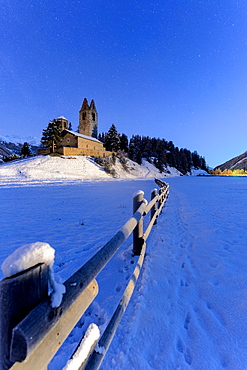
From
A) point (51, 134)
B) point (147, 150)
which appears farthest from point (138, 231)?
point (147, 150)

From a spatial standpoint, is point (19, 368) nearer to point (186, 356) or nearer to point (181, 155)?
point (186, 356)

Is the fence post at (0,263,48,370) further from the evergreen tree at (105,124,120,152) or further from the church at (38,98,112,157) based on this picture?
the evergreen tree at (105,124,120,152)

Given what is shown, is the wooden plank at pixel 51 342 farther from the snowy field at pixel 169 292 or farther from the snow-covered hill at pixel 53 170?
the snow-covered hill at pixel 53 170

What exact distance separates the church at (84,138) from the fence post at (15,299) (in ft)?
164

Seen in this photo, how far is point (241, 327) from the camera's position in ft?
7.59

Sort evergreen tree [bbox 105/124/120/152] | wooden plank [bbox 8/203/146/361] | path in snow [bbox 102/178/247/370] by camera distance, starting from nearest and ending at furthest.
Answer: wooden plank [bbox 8/203/146/361] → path in snow [bbox 102/178/247/370] → evergreen tree [bbox 105/124/120/152]

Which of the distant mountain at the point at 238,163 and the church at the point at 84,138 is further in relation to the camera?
the distant mountain at the point at 238,163

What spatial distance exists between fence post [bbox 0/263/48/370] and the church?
164ft

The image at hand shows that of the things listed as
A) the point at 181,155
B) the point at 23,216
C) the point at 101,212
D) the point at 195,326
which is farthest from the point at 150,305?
the point at 181,155

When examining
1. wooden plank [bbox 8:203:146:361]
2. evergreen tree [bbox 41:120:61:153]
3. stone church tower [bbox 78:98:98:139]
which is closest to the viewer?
wooden plank [bbox 8:203:146:361]

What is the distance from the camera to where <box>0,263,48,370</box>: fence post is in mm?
743

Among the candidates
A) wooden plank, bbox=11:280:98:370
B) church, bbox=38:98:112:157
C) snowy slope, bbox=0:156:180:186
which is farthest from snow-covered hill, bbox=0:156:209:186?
wooden plank, bbox=11:280:98:370

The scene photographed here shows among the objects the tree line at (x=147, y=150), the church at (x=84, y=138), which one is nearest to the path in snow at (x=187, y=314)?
the church at (x=84, y=138)

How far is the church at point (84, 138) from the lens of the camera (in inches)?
2021
